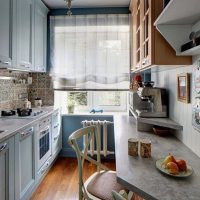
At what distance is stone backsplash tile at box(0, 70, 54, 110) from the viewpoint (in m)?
2.78

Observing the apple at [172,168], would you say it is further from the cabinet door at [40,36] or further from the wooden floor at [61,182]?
the cabinet door at [40,36]

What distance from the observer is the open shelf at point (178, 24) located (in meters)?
1.31

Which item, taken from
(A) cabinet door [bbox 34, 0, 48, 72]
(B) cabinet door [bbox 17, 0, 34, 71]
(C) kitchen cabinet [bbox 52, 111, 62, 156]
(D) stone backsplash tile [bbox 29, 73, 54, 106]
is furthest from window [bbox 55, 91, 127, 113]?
(B) cabinet door [bbox 17, 0, 34, 71]

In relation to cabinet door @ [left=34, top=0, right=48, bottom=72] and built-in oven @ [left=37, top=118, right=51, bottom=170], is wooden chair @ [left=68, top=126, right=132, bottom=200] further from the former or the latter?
cabinet door @ [left=34, top=0, right=48, bottom=72]

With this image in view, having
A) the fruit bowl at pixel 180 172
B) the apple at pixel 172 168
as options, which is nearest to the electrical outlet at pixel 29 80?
the fruit bowl at pixel 180 172

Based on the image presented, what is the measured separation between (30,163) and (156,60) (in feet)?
5.29

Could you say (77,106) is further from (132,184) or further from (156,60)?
(132,184)

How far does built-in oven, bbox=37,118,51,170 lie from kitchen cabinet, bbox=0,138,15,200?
67 centimetres

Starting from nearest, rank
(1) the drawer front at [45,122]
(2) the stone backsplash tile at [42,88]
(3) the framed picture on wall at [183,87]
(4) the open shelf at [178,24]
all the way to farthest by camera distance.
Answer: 1. (4) the open shelf at [178,24]
2. (3) the framed picture on wall at [183,87]
3. (1) the drawer front at [45,122]
4. (2) the stone backsplash tile at [42,88]

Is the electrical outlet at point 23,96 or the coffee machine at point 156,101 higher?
the electrical outlet at point 23,96

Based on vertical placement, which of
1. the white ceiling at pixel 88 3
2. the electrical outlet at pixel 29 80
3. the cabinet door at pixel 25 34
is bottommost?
the electrical outlet at pixel 29 80

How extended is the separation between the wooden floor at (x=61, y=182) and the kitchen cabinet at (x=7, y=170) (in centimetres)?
69

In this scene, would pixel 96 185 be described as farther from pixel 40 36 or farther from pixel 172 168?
pixel 40 36

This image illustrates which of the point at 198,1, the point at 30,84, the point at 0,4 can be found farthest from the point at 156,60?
the point at 30,84
